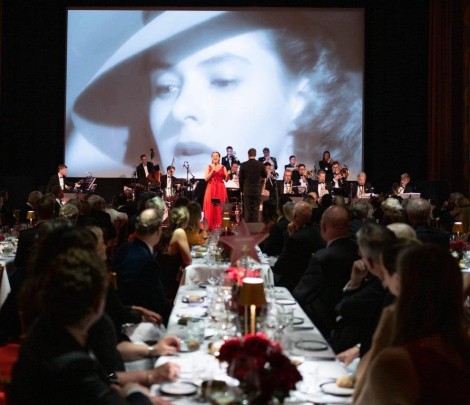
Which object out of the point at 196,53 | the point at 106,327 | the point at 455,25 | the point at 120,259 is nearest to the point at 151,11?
the point at 196,53

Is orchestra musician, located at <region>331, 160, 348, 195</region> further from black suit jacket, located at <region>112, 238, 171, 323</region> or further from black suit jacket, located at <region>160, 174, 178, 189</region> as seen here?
black suit jacket, located at <region>112, 238, 171, 323</region>

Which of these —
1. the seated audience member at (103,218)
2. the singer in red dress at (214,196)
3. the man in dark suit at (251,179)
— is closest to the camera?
the seated audience member at (103,218)

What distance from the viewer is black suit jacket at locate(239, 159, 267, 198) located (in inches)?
494

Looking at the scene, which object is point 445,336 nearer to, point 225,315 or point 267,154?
point 225,315

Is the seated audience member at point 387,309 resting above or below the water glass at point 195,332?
above

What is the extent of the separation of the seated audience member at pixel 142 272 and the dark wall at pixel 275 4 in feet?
38.0

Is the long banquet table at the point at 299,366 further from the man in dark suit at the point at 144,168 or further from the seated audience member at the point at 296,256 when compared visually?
the man in dark suit at the point at 144,168

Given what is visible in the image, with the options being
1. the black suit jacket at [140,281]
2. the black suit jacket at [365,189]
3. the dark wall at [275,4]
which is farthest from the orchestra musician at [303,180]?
the black suit jacket at [140,281]

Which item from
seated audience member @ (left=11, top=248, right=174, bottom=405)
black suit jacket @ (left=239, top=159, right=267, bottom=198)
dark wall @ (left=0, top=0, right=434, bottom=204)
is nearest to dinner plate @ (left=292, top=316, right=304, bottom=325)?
seated audience member @ (left=11, top=248, right=174, bottom=405)

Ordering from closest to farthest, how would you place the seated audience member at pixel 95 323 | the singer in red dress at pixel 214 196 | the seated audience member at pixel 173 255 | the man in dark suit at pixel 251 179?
the seated audience member at pixel 95 323, the seated audience member at pixel 173 255, the man in dark suit at pixel 251 179, the singer in red dress at pixel 214 196

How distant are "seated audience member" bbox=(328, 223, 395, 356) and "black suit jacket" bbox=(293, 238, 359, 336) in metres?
0.44

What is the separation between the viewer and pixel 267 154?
14.7m

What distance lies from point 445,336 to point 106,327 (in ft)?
4.33

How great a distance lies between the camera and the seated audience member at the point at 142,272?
411 centimetres
